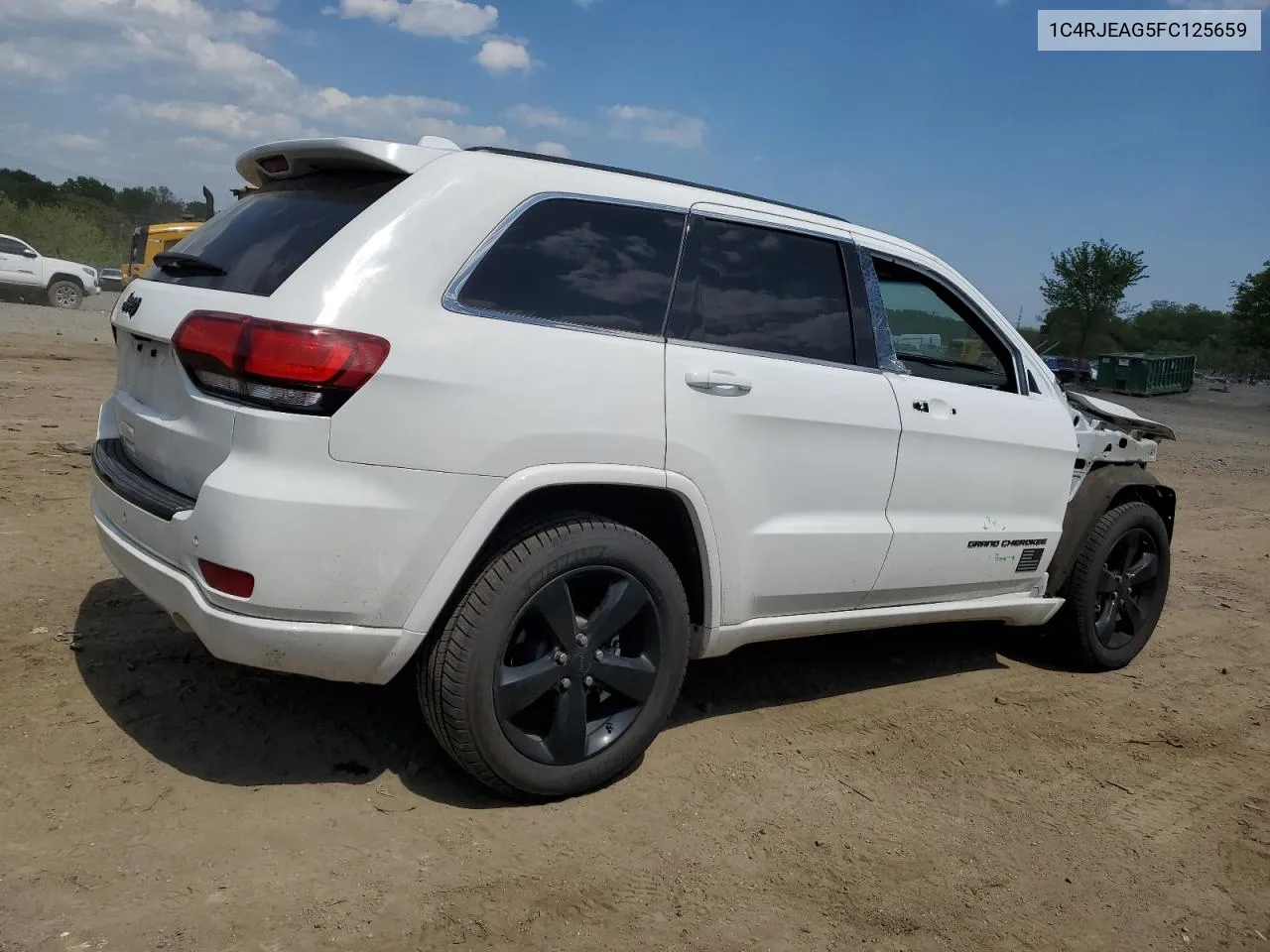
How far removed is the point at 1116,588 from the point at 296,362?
4034mm

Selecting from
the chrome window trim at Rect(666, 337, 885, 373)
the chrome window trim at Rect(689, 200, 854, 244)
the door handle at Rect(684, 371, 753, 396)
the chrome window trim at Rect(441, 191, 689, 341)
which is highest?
the chrome window trim at Rect(689, 200, 854, 244)

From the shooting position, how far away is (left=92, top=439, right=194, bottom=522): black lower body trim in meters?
2.81

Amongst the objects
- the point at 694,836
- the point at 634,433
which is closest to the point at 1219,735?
the point at 694,836

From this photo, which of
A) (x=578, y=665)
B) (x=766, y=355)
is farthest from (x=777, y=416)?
(x=578, y=665)

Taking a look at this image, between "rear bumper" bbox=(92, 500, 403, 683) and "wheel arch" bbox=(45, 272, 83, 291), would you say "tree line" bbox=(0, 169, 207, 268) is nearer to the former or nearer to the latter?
"wheel arch" bbox=(45, 272, 83, 291)

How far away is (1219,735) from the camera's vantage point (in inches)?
167

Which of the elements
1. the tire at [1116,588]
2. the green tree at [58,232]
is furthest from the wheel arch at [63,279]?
the green tree at [58,232]

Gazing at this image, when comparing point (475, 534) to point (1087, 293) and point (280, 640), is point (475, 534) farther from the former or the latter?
point (1087, 293)

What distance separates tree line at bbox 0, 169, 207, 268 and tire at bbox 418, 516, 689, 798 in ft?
112

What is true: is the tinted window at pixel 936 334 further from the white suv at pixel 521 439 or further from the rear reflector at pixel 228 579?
the rear reflector at pixel 228 579

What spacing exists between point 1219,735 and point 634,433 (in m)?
3.01

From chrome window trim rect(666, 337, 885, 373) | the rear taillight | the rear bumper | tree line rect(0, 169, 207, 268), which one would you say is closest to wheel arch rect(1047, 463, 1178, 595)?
chrome window trim rect(666, 337, 885, 373)

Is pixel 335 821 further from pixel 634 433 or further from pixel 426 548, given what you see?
pixel 634 433

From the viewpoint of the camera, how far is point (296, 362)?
2553mm
